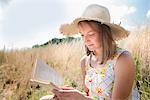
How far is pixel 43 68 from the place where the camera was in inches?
107

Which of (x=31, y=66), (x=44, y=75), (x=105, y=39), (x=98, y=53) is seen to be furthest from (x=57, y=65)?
(x=44, y=75)

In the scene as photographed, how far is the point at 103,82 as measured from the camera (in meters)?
2.97

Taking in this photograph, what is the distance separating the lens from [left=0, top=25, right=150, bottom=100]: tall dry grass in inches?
191

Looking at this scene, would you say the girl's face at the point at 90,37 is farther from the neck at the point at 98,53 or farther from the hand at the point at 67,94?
the hand at the point at 67,94

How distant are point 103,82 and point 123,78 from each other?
19 centimetres

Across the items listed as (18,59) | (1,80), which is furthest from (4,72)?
(18,59)

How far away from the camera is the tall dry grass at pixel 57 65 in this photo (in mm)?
4855

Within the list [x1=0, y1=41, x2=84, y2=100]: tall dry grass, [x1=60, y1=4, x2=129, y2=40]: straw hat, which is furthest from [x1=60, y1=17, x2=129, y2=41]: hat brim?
[x1=0, y1=41, x2=84, y2=100]: tall dry grass

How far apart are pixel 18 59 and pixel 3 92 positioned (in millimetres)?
1620

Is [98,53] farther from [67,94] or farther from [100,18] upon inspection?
[67,94]

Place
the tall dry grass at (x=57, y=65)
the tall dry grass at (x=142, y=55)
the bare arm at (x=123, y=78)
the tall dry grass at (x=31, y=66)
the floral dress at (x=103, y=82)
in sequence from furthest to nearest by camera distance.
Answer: the tall dry grass at (x=31, y=66) < the tall dry grass at (x=57, y=65) < the tall dry grass at (x=142, y=55) < the floral dress at (x=103, y=82) < the bare arm at (x=123, y=78)

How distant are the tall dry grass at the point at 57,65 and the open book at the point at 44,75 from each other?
1725 mm

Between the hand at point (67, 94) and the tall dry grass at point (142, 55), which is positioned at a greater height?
the tall dry grass at point (142, 55)

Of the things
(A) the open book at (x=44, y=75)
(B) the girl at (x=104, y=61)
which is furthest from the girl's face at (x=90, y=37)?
(A) the open book at (x=44, y=75)
